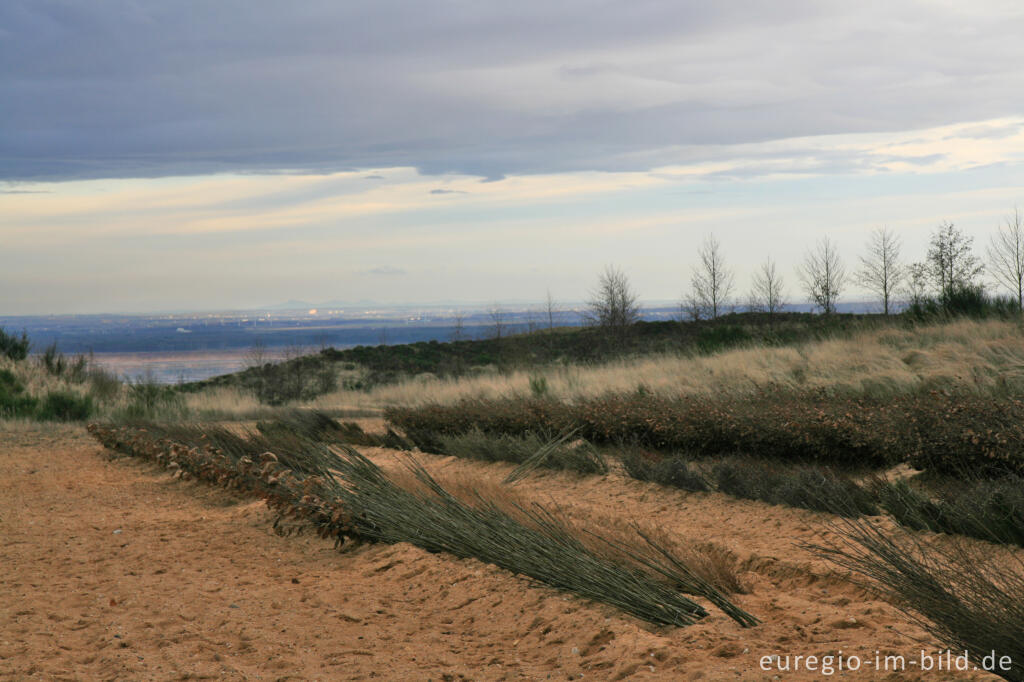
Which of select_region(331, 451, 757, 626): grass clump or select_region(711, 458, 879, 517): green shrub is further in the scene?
select_region(711, 458, 879, 517): green shrub

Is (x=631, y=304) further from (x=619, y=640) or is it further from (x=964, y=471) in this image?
(x=619, y=640)

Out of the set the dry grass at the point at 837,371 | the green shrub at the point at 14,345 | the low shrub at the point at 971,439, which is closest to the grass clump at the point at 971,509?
the low shrub at the point at 971,439

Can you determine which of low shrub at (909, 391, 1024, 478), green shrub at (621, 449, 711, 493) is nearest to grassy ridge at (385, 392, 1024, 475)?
low shrub at (909, 391, 1024, 478)

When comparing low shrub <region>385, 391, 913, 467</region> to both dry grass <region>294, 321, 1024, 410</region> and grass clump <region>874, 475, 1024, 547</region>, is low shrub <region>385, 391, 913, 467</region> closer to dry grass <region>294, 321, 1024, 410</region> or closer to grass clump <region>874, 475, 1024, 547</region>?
grass clump <region>874, 475, 1024, 547</region>

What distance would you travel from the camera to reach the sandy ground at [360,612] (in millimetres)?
3344

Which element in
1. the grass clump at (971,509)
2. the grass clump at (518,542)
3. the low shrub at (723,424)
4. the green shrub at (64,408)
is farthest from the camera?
the green shrub at (64,408)

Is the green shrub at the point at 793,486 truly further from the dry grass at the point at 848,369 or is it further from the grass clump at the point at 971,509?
the dry grass at the point at 848,369

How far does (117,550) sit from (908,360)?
10.8 m

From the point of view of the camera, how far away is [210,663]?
3512 millimetres

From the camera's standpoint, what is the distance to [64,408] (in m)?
15.5

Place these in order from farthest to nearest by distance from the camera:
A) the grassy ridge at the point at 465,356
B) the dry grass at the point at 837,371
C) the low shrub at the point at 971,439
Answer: the grassy ridge at the point at 465,356, the dry grass at the point at 837,371, the low shrub at the point at 971,439

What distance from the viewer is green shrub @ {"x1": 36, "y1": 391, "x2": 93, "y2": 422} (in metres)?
15.2

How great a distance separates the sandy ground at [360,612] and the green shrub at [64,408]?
31.3ft

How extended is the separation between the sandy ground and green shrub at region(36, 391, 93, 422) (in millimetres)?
9555
